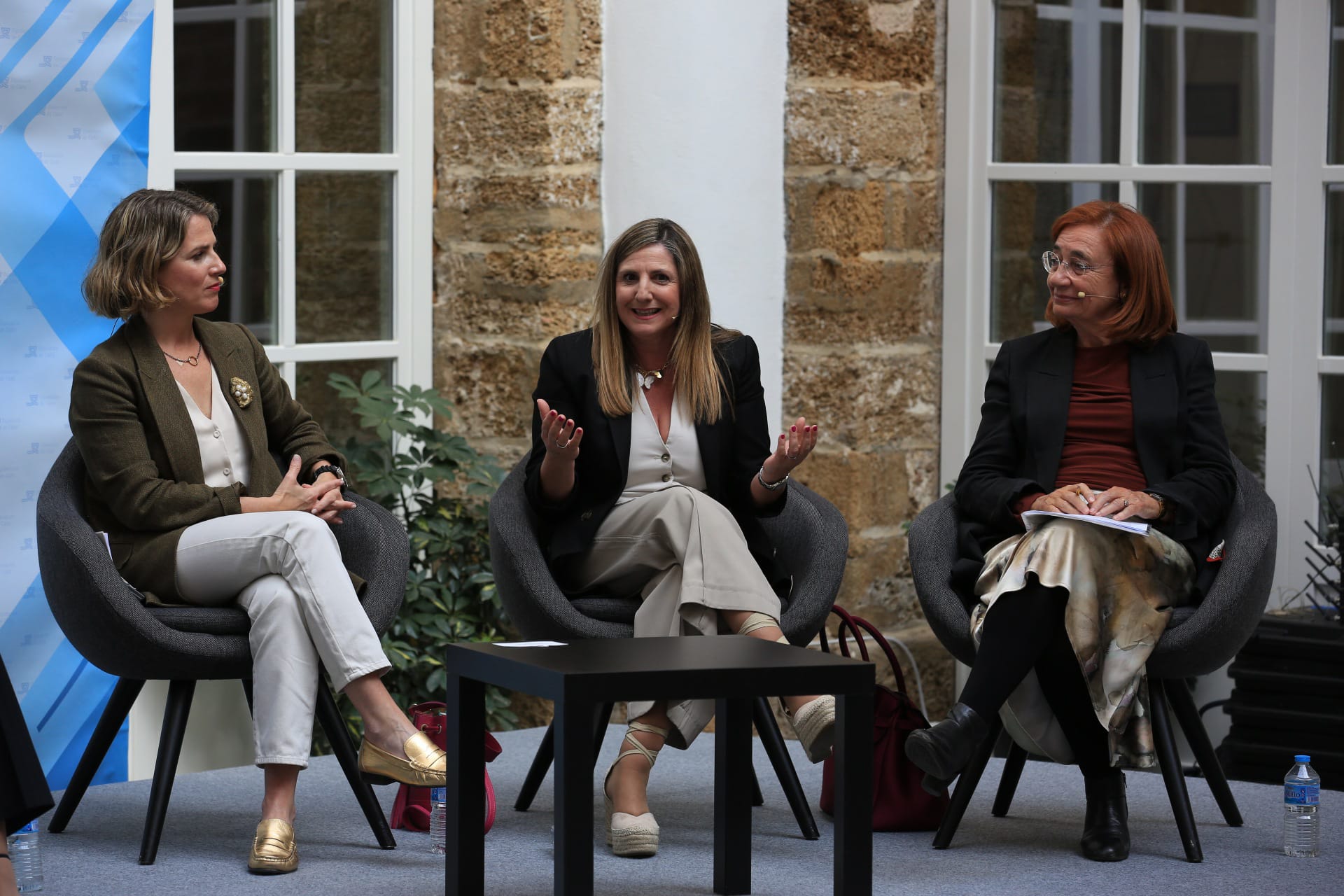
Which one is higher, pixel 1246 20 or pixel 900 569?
pixel 1246 20

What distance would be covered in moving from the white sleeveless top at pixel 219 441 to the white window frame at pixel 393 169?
868 mm

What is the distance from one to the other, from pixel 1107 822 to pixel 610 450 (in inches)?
45.1

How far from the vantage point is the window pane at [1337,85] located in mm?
4324

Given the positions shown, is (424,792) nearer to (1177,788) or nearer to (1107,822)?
(1107,822)

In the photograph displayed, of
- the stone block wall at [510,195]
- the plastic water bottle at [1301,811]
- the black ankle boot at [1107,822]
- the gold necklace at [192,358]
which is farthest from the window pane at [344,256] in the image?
the plastic water bottle at [1301,811]

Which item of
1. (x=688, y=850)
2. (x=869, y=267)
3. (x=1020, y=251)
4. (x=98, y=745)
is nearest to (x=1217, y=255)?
(x=1020, y=251)

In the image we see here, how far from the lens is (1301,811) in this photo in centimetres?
326

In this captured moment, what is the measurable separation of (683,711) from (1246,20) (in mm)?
2350

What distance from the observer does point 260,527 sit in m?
3.20

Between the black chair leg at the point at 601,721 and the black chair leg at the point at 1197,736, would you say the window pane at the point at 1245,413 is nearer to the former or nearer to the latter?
the black chair leg at the point at 1197,736

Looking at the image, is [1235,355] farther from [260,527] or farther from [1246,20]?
[260,527]

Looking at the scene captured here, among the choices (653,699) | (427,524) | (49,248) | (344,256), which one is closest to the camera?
(653,699)

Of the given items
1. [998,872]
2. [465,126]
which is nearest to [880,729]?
[998,872]

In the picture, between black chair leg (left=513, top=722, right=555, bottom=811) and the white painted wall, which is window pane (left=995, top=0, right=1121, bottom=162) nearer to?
the white painted wall
